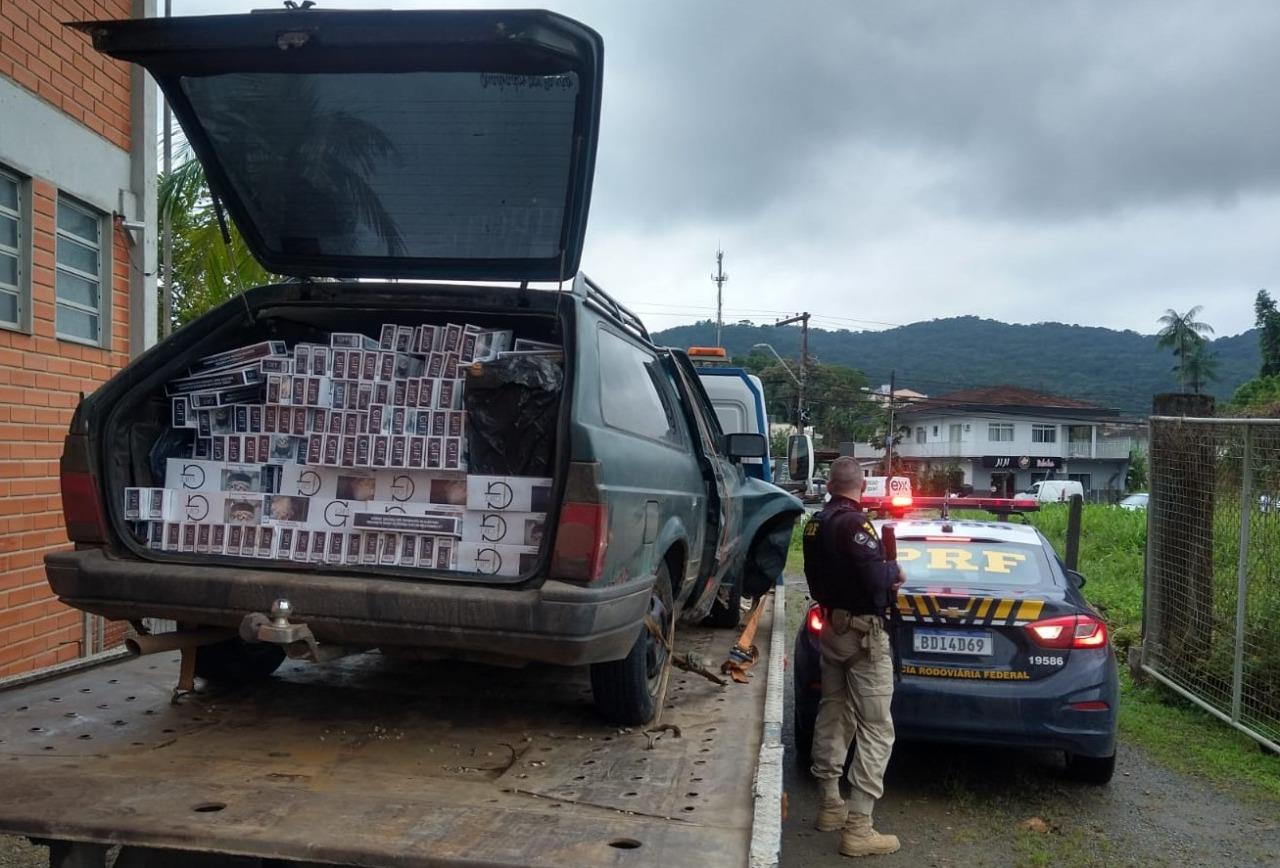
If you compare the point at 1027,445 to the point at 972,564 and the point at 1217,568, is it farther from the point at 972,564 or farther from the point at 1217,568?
the point at 972,564

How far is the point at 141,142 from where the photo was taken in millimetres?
7223

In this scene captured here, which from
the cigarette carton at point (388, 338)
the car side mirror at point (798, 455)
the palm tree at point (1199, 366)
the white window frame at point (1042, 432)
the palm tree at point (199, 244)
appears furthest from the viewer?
the palm tree at point (1199, 366)

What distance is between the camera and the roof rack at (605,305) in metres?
4.07

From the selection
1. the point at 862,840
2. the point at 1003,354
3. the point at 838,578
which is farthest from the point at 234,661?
the point at 1003,354

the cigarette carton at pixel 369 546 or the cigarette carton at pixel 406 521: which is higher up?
the cigarette carton at pixel 406 521

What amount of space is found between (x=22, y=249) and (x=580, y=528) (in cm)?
450

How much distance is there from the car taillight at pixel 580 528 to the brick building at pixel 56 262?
3.96m

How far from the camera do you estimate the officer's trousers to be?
15.0 ft

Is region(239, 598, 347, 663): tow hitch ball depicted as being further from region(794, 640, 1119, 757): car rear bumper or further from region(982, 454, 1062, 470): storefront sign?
region(982, 454, 1062, 470): storefront sign

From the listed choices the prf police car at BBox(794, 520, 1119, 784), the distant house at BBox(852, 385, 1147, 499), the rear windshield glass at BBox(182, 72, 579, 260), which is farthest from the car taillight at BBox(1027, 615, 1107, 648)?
the distant house at BBox(852, 385, 1147, 499)

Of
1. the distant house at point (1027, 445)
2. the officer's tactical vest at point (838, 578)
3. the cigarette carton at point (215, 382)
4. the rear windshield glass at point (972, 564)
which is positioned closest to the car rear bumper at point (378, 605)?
the cigarette carton at point (215, 382)

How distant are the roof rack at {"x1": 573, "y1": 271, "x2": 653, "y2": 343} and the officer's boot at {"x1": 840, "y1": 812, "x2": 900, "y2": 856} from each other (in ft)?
7.64

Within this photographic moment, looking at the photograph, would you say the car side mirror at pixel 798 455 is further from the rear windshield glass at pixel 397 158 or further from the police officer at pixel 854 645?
the rear windshield glass at pixel 397 158

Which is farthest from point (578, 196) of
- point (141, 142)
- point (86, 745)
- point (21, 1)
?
point (141, 142)
